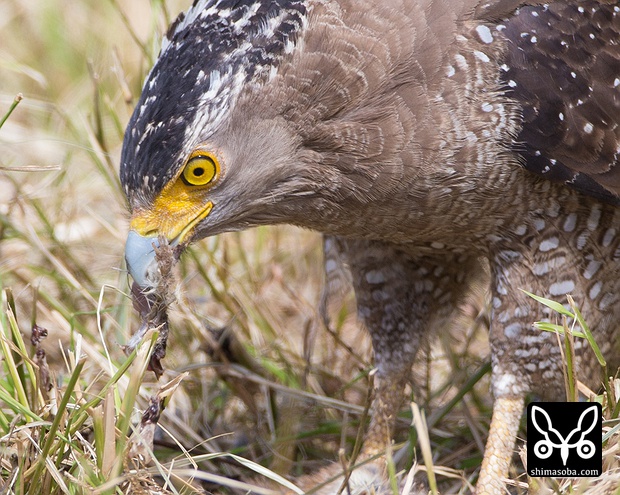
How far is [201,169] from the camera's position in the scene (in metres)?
3.04

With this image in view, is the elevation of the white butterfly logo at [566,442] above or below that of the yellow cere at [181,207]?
below

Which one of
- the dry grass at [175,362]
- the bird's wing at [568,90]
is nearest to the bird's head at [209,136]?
the dry grass at [175,362]

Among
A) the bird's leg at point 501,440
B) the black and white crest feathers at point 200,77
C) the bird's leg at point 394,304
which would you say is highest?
the black and white crest feathers at point 200,77

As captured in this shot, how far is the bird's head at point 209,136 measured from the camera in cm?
298

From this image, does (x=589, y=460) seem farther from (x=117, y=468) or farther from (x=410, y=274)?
(x=117, y=468)

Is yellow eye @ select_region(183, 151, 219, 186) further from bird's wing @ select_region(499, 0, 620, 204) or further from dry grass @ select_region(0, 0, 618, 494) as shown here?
bird's wing @ select_region(499, 0, 620, 204)

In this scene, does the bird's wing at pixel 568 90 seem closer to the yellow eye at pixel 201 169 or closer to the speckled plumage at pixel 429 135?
the speckled plumage at pixel 429 135

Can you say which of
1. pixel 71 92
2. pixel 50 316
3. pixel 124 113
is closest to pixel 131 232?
pixel 50 316

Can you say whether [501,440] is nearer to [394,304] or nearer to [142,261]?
[394,304]

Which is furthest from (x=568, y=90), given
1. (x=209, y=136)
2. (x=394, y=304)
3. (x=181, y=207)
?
(x=181, y=207)

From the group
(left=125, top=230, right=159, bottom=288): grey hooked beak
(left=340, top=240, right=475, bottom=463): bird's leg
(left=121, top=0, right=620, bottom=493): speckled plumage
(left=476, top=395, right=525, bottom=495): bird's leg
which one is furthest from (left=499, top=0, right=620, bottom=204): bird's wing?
(left=125, top=230, right=159, bottom=288): grey hooked beak

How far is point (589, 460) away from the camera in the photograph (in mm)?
2992

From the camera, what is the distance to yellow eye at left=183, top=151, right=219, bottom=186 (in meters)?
3.02

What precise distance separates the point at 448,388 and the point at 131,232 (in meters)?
1.95
